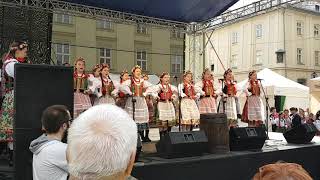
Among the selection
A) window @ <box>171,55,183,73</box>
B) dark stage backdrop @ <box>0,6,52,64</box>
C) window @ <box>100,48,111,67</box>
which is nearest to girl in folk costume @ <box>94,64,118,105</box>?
dark stage backdrop @ <box>0,6,52,64</box>

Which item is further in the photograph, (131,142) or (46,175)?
(46,175)

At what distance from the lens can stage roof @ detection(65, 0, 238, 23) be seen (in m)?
7.76

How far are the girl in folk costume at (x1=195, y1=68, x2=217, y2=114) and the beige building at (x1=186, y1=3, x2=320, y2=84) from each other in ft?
68.8

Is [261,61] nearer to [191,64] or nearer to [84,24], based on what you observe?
[84,24]

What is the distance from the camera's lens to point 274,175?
1146 mm

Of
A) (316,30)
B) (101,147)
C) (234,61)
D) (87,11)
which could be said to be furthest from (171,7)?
(316,30)

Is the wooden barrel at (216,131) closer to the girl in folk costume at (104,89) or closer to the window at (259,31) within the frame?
the girl in folk costume at (104,89)

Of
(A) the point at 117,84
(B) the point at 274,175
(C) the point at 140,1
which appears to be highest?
(C) the point at 140,1

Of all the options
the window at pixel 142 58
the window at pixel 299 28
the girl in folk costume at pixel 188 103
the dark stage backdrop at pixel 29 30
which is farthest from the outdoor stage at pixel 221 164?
the window at pixel 299 28

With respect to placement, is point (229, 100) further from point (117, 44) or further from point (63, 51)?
point (117, 44)

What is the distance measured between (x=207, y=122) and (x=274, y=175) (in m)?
4.04

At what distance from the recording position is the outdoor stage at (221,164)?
4008mm

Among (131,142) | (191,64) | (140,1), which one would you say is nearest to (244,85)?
(191,64)

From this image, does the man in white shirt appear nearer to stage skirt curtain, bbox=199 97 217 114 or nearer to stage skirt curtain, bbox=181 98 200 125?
stage skirt curtain, bbox=181 98 200 125
